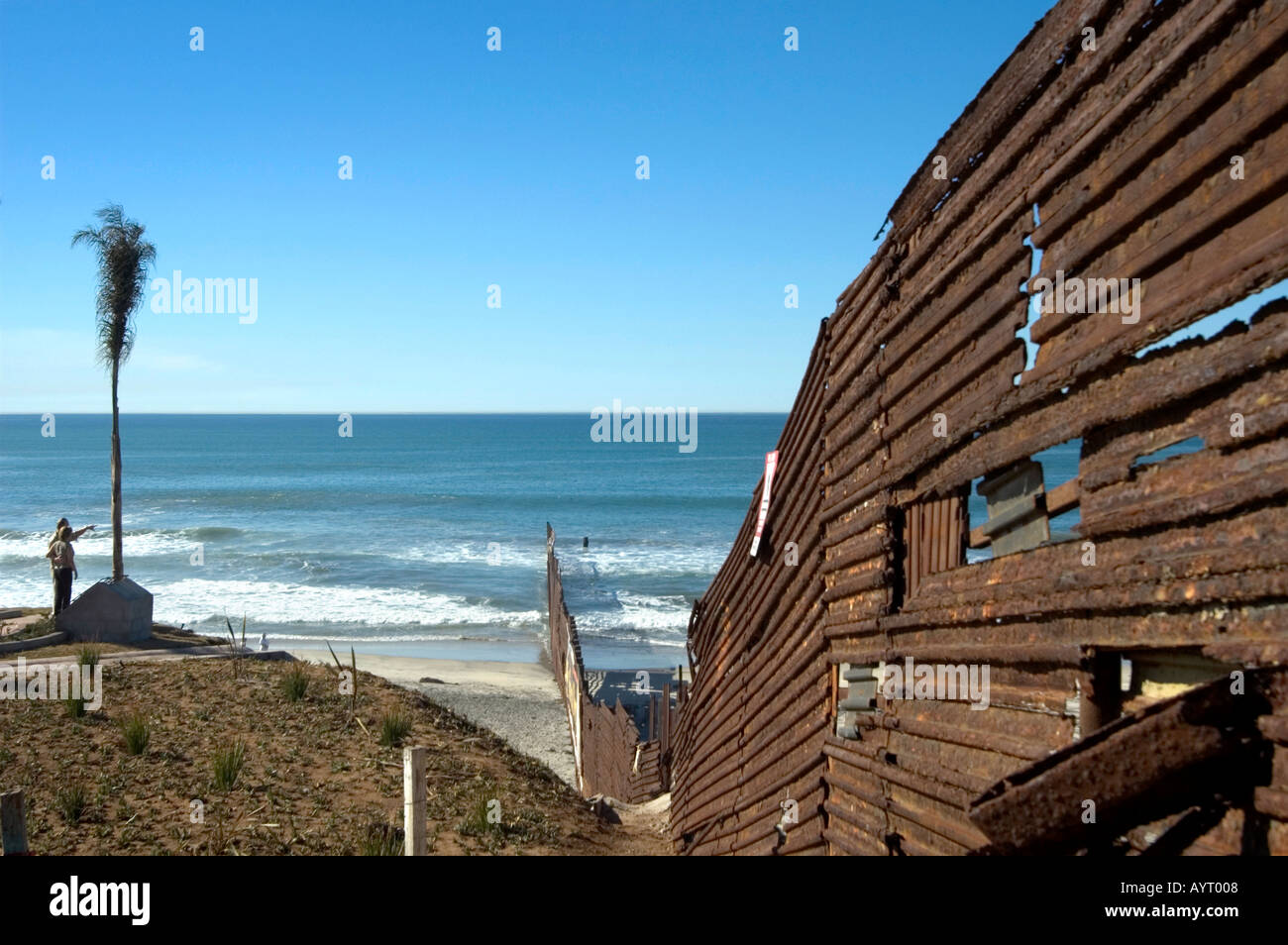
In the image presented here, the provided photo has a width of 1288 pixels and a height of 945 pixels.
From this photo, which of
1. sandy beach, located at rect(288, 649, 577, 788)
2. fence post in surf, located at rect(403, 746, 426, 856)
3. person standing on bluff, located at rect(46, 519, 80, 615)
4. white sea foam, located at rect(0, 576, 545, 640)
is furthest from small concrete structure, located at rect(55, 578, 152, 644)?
white sea foam, located at rect(0, 576, 545, 640)

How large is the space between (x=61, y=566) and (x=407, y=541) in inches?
1505

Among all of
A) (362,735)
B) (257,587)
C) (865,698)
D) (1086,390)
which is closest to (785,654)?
(865,698)

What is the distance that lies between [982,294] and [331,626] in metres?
35.7

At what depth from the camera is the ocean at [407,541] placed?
121 feet

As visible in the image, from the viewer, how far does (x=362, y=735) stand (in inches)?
475

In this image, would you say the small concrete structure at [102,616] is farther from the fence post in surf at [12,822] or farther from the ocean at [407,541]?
the fence post in surf at [12,822]

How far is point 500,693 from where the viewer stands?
2705 centimetres

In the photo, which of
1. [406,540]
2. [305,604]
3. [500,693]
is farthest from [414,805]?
[406,540]

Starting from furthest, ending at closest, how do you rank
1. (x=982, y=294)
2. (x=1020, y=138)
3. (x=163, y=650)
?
(x=163, y=650)
(x=982, y=294)
(x=1020, y=138)

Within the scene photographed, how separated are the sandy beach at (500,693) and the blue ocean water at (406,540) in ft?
6.19

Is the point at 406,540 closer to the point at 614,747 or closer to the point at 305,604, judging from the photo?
the point at 305,604

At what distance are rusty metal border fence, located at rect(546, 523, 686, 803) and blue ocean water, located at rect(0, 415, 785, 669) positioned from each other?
42.0 feet

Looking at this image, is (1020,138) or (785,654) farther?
(785,654)
